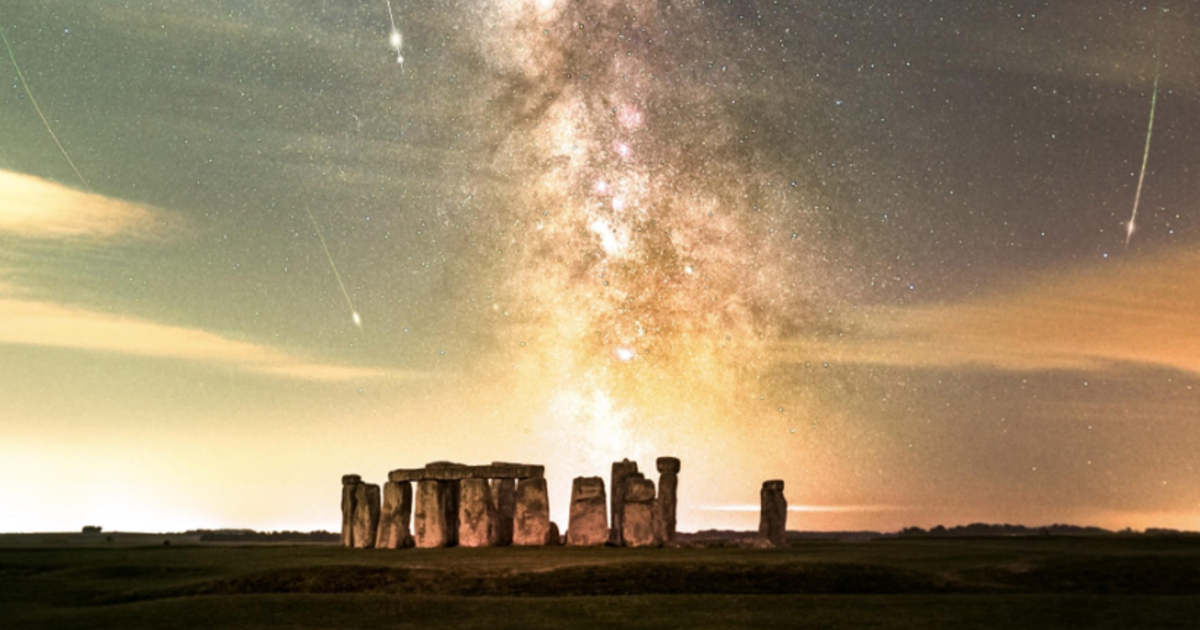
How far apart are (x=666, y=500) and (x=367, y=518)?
10982mm

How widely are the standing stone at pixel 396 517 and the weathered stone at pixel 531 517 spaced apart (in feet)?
13.8

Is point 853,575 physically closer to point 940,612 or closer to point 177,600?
point 940,612

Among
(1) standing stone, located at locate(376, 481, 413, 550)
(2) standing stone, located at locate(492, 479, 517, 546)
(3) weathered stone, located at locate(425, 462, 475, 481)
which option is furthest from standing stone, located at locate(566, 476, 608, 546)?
(1) standing stone, located at locate(376, 481, 413, 550)

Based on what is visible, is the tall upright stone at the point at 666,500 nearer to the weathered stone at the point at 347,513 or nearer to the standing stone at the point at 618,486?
the standing stone at the point at 618,486

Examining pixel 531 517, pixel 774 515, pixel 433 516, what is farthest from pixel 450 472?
pixel 774 515

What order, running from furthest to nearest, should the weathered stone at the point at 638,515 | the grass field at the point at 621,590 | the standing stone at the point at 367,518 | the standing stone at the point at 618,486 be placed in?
the standing stone at the point at 367,518 < the standing stone at the point at 618,486 < the weathered stone at the point at 638,515 < the grass field at the point at 621,590

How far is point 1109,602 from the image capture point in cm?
2633

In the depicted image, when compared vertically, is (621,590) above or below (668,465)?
below

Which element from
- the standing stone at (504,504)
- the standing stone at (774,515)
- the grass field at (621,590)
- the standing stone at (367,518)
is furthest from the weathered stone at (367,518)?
the standing stone at (774,515)

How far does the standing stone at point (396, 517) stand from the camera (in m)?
44.6

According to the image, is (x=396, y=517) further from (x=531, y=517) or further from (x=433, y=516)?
(x=531, y=517)

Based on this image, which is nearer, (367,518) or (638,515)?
(638,515)

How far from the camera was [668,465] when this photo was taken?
44.6 metres

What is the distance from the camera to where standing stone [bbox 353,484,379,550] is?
45656 millimetres
